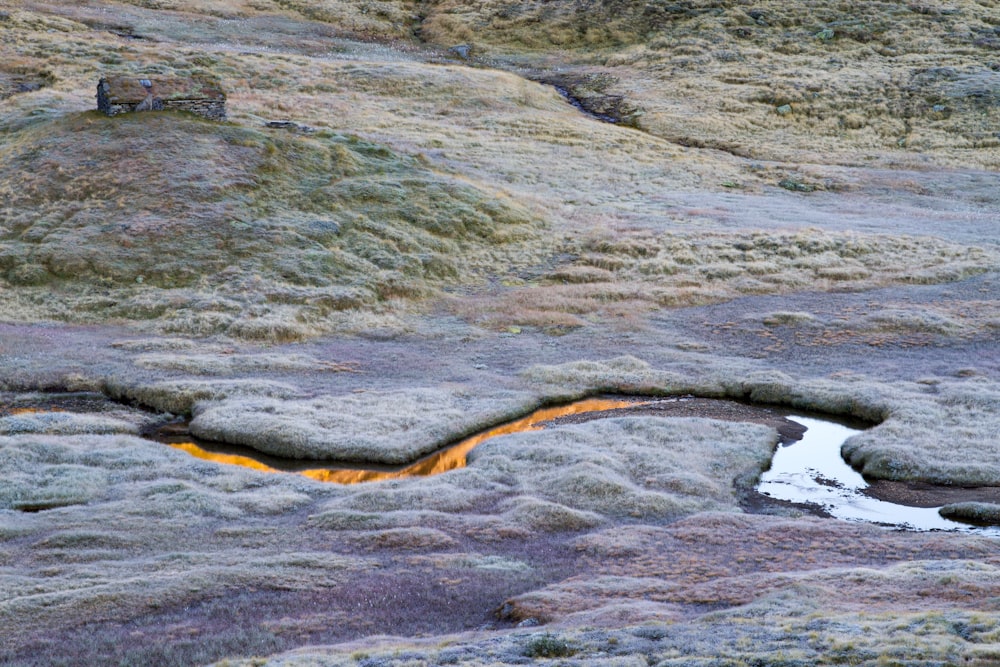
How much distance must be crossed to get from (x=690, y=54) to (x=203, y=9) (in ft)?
159

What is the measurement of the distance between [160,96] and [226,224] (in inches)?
434

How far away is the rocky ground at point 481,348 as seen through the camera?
1691 centimetres

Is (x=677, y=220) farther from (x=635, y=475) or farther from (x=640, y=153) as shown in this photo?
(x=635, y=475)

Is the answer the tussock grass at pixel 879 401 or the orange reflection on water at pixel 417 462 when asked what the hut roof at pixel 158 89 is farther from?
the orange reflection on water at pixel 417 462

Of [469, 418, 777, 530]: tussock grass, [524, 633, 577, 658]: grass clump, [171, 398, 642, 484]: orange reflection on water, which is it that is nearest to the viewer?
[524, 633, 577, 658]: grass clump

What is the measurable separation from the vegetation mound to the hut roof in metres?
1.22

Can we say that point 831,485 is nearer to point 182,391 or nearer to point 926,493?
point 926,493

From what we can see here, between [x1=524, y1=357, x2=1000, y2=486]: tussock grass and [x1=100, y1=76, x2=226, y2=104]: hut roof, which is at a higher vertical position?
[x1=100, y1=76, x2=226, y2=104]: hut roof

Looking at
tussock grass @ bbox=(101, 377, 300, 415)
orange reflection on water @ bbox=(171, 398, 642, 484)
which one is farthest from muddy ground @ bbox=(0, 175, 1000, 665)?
orange reflection on water @ bbox=(171, 398, 642, 484)

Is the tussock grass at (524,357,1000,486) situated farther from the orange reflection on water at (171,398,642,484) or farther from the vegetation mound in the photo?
the vegetation mound


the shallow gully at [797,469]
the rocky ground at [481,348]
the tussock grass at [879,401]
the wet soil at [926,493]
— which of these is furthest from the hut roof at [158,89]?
the wet soil at [926,493]

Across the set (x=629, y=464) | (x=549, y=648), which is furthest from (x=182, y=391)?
(x=549, y=648)

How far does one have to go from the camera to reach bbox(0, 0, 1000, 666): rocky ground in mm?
16906

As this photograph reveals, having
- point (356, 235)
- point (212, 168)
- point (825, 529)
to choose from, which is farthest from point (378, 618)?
point (212, 168)
